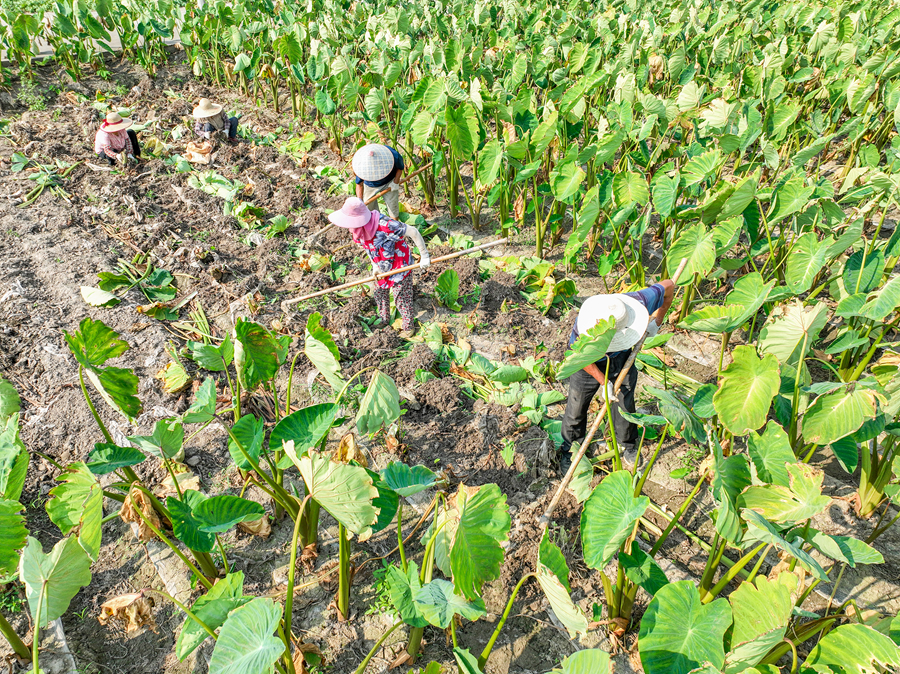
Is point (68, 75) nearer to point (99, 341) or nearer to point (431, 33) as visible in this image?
point (431, 33)

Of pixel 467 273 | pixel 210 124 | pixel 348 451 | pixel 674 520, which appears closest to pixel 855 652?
pixel 674 520

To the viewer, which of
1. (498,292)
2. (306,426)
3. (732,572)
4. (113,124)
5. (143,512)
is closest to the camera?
(732,572)

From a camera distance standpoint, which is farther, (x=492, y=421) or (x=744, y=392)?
(x=492, y=421)

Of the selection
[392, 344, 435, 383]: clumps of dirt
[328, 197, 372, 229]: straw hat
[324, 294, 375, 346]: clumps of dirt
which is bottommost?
[392, 344, 435, 383]: clumps of dirt

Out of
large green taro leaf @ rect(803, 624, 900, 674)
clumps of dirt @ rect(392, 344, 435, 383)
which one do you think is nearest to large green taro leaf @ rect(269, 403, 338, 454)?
clumps of dirt @ rect(392, 344, 435, 383)

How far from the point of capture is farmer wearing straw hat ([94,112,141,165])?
Answer: 14.9 ft

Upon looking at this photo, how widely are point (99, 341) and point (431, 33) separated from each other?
18.3 ft

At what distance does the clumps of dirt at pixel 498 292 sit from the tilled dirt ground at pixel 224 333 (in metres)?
0.01

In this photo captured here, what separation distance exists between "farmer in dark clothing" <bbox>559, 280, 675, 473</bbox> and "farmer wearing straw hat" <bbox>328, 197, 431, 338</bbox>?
1090 mm

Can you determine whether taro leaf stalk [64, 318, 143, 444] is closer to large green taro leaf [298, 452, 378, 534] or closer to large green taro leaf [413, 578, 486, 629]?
large green taro leaf [298, 452, 378, 534]

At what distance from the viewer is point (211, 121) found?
5.09 m

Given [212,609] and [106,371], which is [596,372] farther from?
[106,371]

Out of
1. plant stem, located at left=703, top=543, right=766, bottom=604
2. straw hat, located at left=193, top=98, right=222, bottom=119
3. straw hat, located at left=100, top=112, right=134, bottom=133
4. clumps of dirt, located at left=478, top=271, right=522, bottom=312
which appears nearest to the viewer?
plant stem, located at left=703, top=543, right=766, bottom=604

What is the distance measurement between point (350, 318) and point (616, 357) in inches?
63.5
